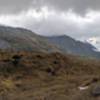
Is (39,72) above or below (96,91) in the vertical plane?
above

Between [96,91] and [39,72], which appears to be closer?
[96,91]

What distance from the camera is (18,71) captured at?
13450 cm

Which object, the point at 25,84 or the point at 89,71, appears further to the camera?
the point at 89,71

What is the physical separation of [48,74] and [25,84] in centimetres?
1858

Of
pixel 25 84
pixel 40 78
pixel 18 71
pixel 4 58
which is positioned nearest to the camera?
pixel 25 84

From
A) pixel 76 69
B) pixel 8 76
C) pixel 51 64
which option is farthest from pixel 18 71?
pixel 76 69

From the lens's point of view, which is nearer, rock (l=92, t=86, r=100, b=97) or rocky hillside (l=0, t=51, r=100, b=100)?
rock (l=92, t=86, r=100, b=97)

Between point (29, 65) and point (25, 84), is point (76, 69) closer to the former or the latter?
point (29, 65)

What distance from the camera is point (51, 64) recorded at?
14188 cm

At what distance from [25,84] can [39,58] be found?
3289 cm

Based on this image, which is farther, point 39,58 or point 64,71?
point 39,58

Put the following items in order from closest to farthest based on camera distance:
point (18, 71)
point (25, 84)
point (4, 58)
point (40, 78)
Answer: point (25, 84), point (40, 78), point (18, 71), point (4, 58)

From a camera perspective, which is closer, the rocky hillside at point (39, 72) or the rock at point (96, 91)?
the rock at point (96, 91)

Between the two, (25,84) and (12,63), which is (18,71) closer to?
(12,63)
